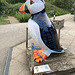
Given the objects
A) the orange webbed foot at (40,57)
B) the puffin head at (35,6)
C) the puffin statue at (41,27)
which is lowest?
the orange webbed foot at (40,57)

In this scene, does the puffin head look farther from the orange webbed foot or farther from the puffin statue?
the orange webbed foot

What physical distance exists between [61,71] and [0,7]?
19073mm

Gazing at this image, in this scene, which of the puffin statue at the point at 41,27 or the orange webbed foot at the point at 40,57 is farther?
the orange webbed foot at the point at 40,57

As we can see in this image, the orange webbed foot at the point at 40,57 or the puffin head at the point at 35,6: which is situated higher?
the puffin head at the point at 35,6

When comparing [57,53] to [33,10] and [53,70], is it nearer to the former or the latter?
[53,70]

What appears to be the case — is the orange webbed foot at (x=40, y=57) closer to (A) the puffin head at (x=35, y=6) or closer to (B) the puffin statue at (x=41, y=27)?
(B) the puffin statue at (x=41, y=27)

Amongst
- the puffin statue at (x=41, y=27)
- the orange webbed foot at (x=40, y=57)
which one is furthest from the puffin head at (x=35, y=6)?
the orange webbed foot at (x=40, y=57)

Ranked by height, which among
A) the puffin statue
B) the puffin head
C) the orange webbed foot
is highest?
the puffin head

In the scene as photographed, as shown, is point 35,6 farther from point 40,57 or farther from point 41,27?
point 40,57

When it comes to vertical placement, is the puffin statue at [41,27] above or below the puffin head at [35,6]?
below

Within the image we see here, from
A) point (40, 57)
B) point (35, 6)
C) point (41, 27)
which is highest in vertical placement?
point (35, 6)

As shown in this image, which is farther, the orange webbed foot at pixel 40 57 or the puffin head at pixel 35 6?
the orange webbed foot at pixel 40 57

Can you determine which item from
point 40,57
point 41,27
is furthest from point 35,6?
point 40,57

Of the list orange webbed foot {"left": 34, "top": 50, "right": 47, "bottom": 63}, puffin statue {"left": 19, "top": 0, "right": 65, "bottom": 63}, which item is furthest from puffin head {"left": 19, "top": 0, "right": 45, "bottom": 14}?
orange webbed foot {"left": 34, "top": 50, "right": 47, "bottom": 63}
